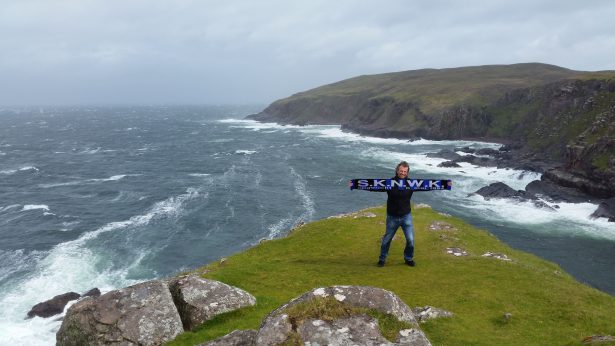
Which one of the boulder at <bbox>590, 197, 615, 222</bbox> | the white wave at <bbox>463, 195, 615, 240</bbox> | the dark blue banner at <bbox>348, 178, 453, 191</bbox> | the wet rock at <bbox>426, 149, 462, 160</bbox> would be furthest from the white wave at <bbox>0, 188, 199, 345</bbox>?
the wet rock at <bbox>426, 149, 462, 160</bbox>

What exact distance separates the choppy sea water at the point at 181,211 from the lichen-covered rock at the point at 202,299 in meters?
26.4

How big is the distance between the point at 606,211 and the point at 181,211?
66204 millimetres

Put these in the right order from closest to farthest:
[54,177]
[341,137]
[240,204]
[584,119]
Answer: [240,204], [54,177], [584,119], [341,137]

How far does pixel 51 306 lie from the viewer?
39.2 m

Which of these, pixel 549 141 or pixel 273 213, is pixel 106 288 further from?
pixel 549 141

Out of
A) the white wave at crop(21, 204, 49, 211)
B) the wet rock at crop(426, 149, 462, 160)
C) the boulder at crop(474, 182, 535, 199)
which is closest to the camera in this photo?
the white wave at crop(21, 204, 49, 211)

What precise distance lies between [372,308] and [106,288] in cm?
4009

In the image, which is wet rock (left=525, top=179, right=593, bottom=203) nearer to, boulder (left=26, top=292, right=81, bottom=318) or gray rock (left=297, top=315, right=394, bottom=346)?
boulder (left=26, top=292, right=81, bottom=318)

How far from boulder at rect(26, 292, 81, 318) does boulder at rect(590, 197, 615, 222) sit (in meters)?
71.1

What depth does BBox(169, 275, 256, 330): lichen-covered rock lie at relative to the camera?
47.2ft

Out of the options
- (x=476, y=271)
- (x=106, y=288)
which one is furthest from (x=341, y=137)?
(x=476, y=271)

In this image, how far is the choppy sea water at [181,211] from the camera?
48344mm

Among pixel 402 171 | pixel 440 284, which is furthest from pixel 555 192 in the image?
pixel 402 171

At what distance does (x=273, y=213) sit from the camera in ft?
233
